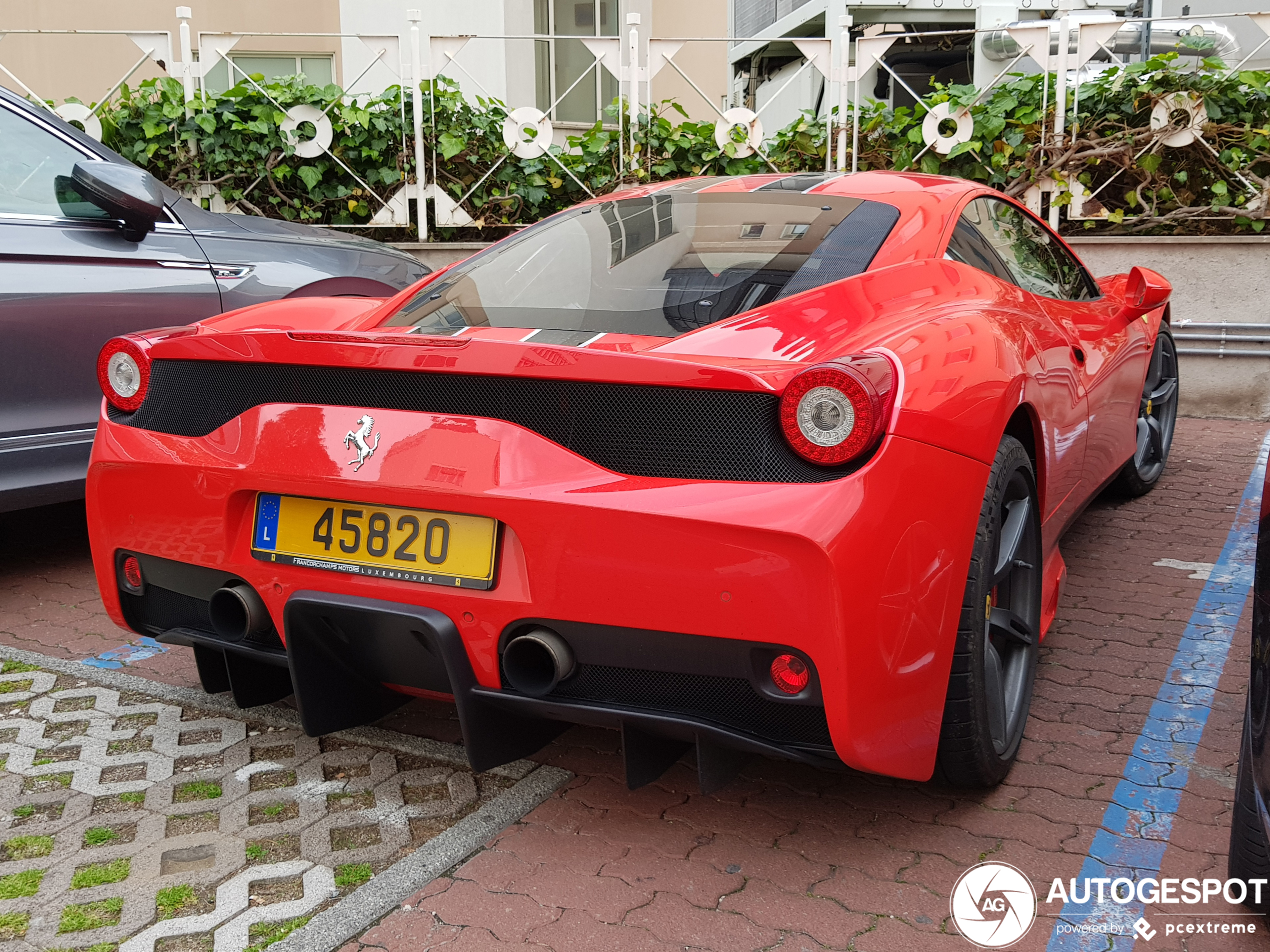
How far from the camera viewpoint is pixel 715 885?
7.07 feet

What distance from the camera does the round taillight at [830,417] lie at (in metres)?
1.89

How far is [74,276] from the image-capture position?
3.80 metres

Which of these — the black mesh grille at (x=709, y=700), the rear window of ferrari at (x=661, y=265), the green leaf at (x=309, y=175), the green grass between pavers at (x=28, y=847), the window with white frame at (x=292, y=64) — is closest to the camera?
the black mesh grille at (x=709, y=700)

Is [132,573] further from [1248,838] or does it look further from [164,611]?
[1248,838]

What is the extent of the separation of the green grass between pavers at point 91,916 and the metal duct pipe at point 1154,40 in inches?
282

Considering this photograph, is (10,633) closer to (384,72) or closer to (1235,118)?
(1235,118)

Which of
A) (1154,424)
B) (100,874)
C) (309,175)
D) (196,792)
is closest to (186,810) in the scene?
(196,792)

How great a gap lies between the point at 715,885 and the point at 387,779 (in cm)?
82

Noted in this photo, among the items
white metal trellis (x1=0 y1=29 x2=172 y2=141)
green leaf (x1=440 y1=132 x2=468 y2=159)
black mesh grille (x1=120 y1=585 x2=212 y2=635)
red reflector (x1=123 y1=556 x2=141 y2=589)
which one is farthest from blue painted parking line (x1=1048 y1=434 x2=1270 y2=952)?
white metal trellis (x1=0 y1=29 x2=172 y2=141)

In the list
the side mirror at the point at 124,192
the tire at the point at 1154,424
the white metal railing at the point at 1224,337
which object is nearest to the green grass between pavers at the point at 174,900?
the side mirror at the point at 124,192

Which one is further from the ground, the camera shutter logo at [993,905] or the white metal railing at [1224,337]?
the white metal railing at [1224,337]

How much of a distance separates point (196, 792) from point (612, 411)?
1328 millimetres

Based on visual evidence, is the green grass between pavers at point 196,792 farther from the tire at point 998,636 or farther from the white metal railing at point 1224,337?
the white metal railing at point 1224,337

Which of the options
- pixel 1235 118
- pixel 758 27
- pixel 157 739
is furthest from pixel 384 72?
pixel 157 739
